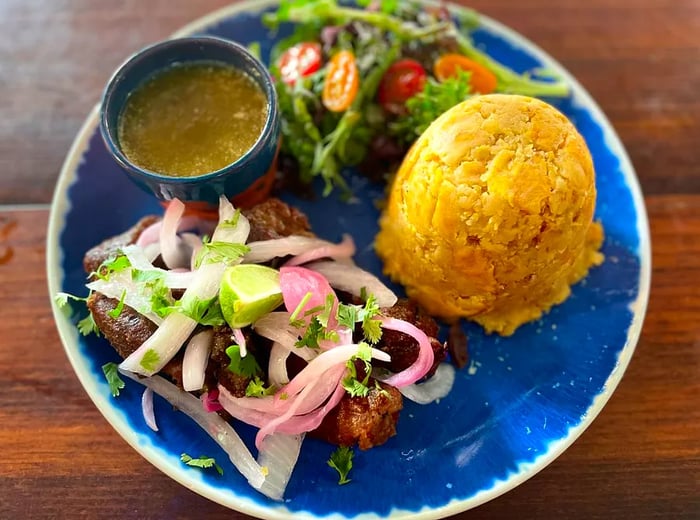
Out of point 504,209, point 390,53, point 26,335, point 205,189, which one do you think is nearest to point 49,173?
point 26,335

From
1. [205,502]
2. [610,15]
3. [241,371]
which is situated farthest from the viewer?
[610,15]

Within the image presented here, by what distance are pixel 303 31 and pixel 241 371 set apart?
2.03 meters

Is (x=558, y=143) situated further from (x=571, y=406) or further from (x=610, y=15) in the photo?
(x=610, y=15)

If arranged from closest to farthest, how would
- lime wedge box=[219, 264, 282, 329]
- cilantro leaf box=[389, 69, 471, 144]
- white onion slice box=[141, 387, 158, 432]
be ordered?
lime wedge box=[219, 264, 282, 329] → white onion slice box=[141, 387, 158, 432] → cilantro leaf box=[389, 69, 471, 144]

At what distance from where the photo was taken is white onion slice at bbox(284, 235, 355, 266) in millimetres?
2826

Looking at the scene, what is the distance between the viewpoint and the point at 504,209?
2.55 m

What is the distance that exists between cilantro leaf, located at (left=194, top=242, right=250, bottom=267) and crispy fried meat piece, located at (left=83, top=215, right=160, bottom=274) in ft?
1.55

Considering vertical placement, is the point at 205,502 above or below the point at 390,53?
below

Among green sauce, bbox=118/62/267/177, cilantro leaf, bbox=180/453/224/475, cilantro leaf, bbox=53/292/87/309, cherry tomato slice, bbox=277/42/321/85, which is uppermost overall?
cherry tomato slice, bbox=277/42/321/85

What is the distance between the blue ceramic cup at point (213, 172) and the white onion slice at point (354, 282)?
51 centimetres

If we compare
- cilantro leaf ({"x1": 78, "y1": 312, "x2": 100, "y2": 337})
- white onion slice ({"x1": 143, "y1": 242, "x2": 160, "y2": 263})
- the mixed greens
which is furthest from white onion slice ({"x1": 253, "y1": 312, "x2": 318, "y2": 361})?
the mixed greens

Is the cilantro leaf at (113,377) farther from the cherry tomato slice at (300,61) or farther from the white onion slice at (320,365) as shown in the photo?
the cherry tomato slice at (300,61)

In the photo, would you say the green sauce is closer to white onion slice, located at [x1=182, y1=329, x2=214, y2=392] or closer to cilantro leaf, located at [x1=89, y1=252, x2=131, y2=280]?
cilantro leaf, located at [x1=89, y1=252, x2=131, y2=280]

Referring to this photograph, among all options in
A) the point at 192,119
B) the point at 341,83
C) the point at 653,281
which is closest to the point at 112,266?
the point at 192,119
